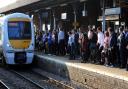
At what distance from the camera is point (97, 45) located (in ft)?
61.6

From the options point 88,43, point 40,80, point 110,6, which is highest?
point 110,6

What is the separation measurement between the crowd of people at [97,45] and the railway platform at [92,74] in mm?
578

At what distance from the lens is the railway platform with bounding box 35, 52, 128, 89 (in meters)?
13.5

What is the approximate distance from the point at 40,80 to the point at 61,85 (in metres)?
2.58

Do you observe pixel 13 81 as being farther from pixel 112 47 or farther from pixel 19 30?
pixel 19 30

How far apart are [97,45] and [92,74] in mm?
3435

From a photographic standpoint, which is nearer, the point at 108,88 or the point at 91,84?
the point at 108,88

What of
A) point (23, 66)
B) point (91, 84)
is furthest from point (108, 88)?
point (23, 66)

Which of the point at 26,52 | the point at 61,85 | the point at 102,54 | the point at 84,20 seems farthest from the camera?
the point at 84,20

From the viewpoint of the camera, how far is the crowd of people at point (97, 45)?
1634cm

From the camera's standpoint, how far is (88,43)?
1967 cm

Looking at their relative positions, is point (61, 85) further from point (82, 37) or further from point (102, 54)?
point (82, 37)

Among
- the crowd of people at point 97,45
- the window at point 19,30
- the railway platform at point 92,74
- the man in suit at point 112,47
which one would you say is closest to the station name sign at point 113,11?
the crowd of people at point 97,45

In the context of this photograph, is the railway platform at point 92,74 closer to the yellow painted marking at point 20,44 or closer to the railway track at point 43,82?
the railway track at point 43,82
